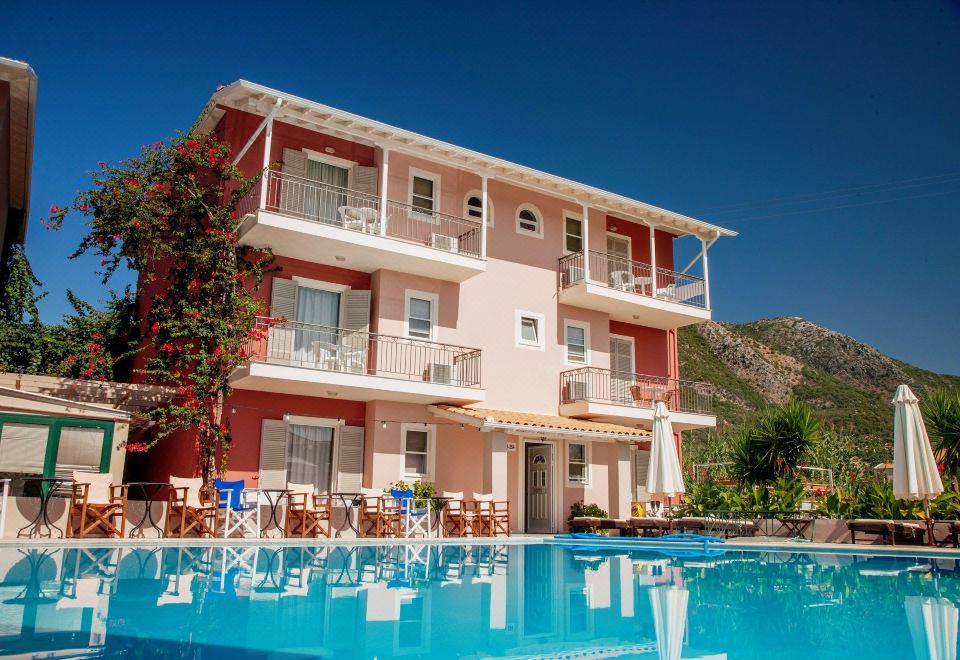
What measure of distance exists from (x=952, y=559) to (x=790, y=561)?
275 centimetres

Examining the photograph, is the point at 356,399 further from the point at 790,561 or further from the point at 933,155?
the point at 933,155

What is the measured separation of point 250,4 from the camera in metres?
19.3

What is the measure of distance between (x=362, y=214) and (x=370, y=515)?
671 centimetres

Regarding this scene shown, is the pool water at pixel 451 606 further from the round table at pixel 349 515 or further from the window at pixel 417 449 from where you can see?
the window at pixel 417 449

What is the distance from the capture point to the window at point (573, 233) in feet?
73.4

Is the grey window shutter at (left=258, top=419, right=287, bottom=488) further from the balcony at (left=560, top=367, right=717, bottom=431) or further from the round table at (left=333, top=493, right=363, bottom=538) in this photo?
the balcony at (left=560, top=367, right=717, bottom=431)

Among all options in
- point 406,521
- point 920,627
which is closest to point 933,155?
point 406,521

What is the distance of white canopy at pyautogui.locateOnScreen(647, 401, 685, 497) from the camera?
17.1 metres

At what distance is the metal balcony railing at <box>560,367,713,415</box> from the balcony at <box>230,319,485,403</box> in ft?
10.6

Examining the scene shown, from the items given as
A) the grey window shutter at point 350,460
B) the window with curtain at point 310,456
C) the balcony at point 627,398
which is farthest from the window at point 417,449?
the balcony at point 627,398

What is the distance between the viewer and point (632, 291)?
22.2m

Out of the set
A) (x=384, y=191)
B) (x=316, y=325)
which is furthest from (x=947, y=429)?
(x=316, y=325)

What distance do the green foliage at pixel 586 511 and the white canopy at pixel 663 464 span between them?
2.90 m

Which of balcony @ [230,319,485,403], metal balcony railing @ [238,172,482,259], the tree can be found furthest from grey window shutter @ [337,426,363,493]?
the tree
